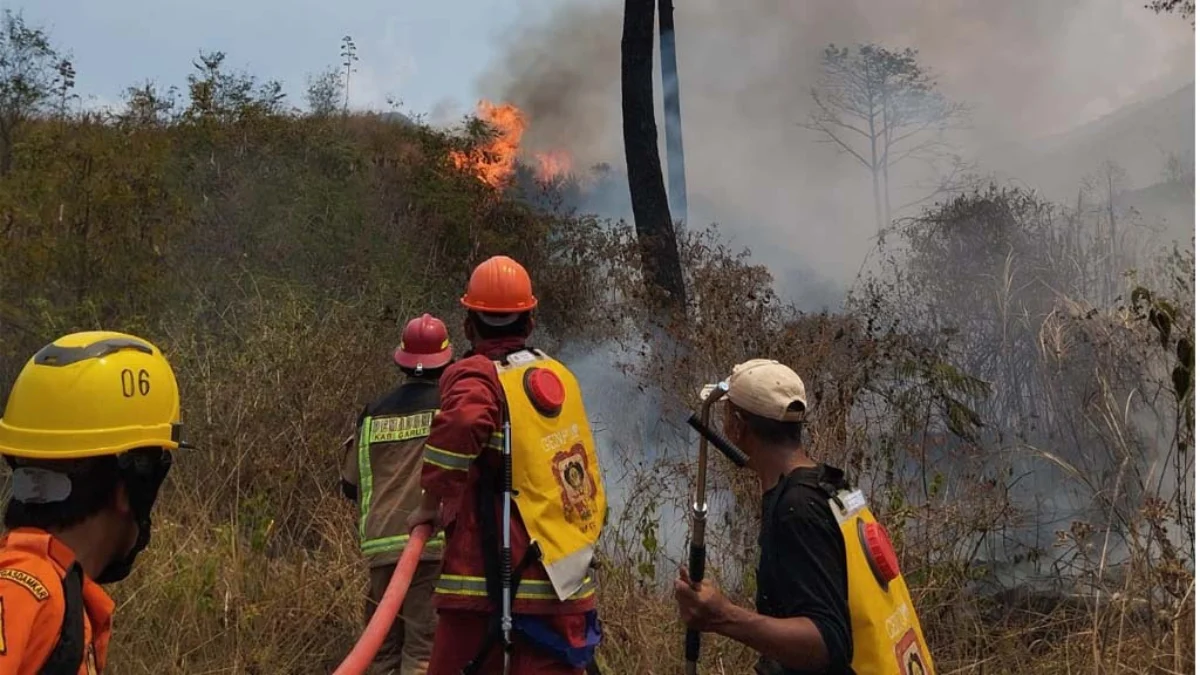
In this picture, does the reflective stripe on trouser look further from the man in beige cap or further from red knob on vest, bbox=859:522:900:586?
red knob on vest, bbox=859:522:900:586

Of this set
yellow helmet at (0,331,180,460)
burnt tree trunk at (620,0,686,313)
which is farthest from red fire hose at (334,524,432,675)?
burnt tree trunk at (620,0,686,313)

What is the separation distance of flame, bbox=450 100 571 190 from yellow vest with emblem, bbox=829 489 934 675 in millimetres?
8443

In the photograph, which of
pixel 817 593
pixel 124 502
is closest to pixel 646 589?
pixel 817 593

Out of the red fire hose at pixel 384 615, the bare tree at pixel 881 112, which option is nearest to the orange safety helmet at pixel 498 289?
the red fire hose at pixel 384 615

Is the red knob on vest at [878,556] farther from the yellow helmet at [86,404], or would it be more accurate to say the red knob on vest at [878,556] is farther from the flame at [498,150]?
the flame at [498,150]

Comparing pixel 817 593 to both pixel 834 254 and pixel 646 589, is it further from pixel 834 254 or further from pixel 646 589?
pixel 834 254

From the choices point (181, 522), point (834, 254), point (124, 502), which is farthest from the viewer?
point (834, 254)

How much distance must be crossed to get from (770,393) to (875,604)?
52cm

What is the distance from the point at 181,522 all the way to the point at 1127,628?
4.64 meters

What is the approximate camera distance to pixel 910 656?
1.92 meters

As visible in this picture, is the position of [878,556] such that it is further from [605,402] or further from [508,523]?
[605,402]

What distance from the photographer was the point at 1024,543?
172 inches

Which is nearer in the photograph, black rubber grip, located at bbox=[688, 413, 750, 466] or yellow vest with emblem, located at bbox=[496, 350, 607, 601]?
black rubber grip, located at bbox=[688, 413, 750, 466]

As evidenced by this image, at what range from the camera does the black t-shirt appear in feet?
6.03
